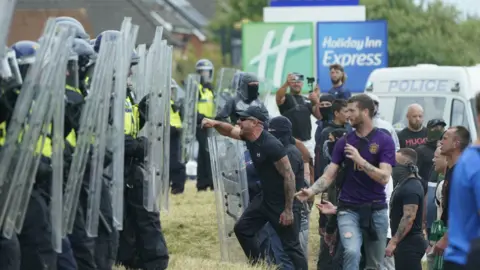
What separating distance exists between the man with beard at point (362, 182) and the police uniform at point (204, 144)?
797 cm

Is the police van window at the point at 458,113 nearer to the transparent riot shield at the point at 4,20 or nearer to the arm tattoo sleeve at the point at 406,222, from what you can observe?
the arm tattoo sleeve at the point at 406,222

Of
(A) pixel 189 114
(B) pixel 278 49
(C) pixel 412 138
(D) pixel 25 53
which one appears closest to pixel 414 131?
(C) pixel 412 138

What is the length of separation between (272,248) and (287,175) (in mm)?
1208

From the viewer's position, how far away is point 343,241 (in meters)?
12.3

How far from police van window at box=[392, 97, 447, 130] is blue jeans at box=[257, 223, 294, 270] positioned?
460cm

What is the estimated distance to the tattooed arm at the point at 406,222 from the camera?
1284cm

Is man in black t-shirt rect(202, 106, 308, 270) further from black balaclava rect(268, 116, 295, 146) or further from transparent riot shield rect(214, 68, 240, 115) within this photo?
transparent riot shield rect(214, 68, 240, 115)

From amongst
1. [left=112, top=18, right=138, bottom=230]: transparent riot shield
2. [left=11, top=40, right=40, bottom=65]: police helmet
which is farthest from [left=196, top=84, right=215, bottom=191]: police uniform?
[left=11, top=40, right=40, bottom=65]: police helmet

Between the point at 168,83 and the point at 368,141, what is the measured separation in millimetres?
1897

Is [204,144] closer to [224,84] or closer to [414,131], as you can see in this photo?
[224,84]

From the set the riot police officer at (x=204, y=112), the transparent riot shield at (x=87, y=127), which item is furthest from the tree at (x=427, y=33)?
the transparent riot shield at (x=87, y=127)

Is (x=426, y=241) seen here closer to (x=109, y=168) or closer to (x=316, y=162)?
(x=316, y=162)

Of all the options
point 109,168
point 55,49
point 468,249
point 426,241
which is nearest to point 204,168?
point 426,241

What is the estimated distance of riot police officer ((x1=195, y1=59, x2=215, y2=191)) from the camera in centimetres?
2056
